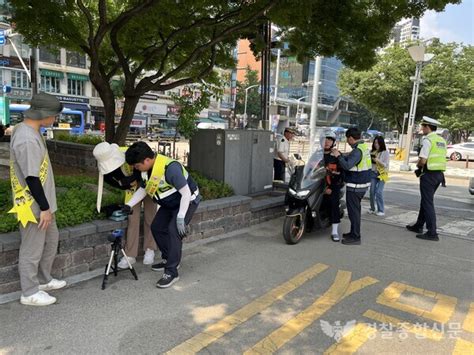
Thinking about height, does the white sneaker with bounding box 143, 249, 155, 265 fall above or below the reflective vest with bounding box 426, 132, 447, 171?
below

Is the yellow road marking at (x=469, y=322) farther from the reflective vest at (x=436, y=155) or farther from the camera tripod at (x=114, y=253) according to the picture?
the camera tripod at (x=114, y=253)

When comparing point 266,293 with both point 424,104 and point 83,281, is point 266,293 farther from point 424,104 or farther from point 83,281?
point 424,104

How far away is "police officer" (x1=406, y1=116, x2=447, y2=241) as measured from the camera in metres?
6.00

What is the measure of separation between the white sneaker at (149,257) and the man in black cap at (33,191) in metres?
1.19

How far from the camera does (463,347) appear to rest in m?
3.11

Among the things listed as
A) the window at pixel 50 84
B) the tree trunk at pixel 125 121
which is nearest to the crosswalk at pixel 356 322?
the tree trunk at pixel 125 121

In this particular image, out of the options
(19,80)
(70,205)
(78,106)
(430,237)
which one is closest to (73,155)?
(70,205)

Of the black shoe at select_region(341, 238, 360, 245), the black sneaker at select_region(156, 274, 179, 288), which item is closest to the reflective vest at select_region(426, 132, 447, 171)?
the black shoe at select_region(341, 238, 360, 245)

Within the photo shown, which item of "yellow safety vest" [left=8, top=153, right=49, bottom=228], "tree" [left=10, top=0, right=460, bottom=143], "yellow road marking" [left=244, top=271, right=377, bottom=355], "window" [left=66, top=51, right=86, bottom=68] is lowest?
"yellow road marking" [left=244, top=271, right=377, bottom=355]

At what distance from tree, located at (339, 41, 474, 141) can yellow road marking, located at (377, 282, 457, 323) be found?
80.3 ft

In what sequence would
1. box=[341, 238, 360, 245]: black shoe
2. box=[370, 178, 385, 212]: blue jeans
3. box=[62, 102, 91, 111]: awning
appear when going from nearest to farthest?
box=[341, 238, 360, 245]: black shoe, box=[370, 178, 385, 212]: blue jeans, box=[62, 102, 91, 111]: awning

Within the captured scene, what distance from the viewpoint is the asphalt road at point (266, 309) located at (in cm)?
300

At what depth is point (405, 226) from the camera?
23.0 feet

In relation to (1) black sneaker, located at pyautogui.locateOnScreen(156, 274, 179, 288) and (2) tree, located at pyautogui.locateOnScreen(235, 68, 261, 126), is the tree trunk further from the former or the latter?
(2) tree, located at pyautogui.locateOnScreen(235, 68, 261, 126)
